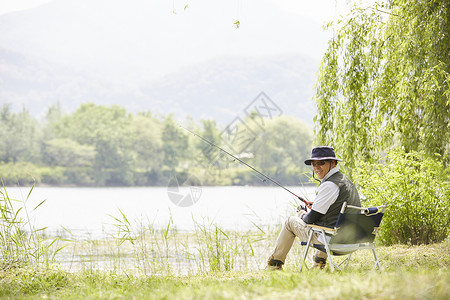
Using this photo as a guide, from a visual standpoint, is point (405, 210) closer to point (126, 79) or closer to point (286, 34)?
point (126, 79)

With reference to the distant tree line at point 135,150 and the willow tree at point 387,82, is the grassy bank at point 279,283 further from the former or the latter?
the distant tree line at point 135,150

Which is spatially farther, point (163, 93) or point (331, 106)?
point (163, 93)

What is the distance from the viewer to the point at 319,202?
4738 millimetres

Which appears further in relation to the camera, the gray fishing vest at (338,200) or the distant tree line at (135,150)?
the distant tree line at (135,150)

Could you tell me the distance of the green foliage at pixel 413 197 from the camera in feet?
21.5

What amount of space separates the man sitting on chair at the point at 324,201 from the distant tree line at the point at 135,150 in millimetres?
38947

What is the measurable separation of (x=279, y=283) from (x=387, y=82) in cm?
477

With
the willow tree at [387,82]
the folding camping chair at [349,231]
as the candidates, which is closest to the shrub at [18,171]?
the willow tree at [387,82]

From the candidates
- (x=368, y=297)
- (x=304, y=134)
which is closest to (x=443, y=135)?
(x=368, y=297)

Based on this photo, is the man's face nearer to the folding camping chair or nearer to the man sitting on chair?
the man sitting on chair

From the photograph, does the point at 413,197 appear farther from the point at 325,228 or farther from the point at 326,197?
the point at 325,228

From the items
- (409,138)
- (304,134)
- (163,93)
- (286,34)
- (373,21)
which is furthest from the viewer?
(286,34)

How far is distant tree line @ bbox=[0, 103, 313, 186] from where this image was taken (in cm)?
4707

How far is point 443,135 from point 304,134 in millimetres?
44987
